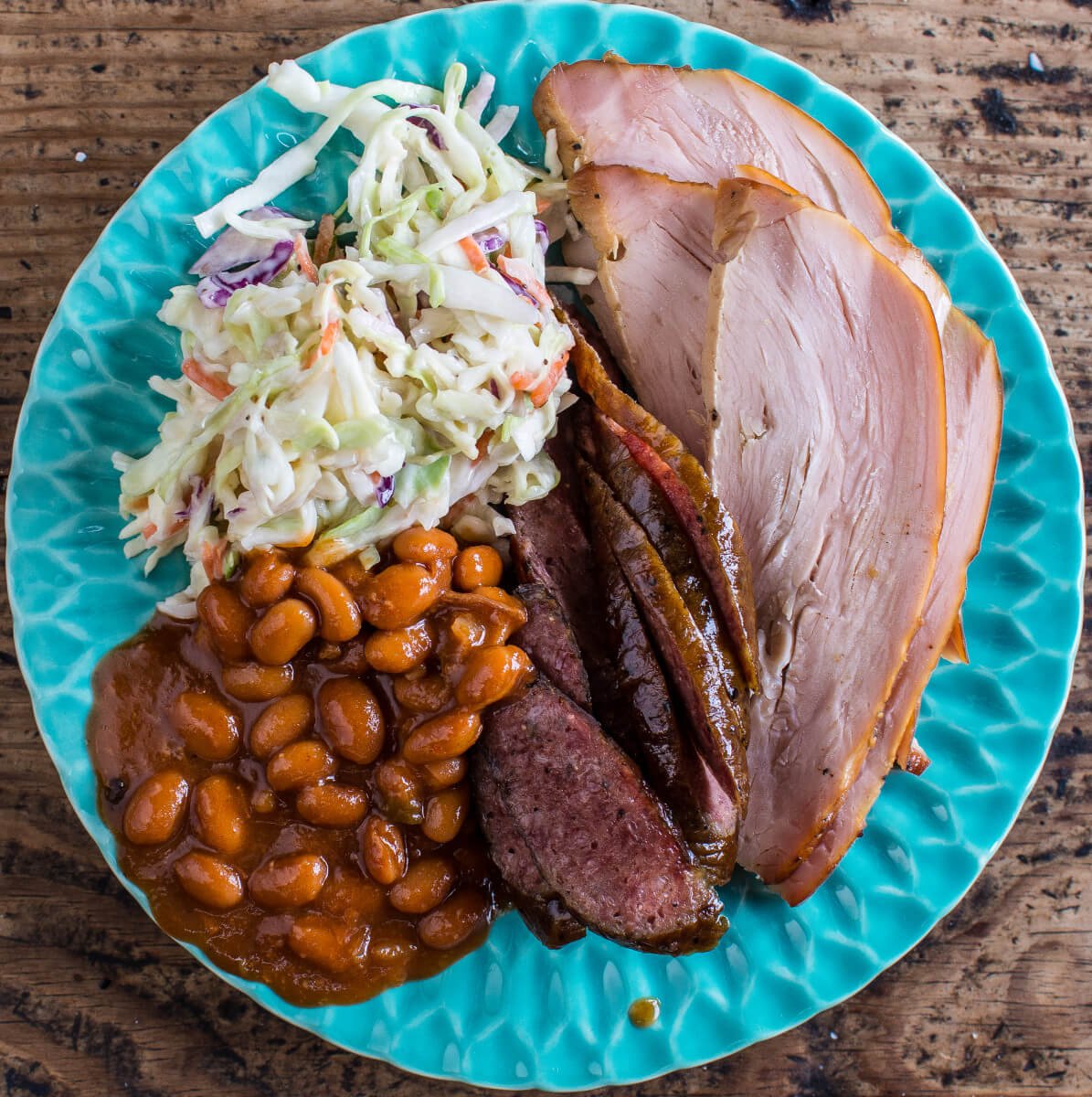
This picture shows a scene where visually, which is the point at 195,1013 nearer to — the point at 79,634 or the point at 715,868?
the point at 79,634

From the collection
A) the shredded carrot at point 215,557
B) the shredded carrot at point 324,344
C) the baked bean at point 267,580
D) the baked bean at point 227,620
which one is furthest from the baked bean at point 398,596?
the shredded carrot at point 324,344

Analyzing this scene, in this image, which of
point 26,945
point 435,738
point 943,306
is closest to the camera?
point 435,738

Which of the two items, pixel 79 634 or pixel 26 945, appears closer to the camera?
pixel 79 634

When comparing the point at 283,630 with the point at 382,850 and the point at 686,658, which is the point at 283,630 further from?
the point at 686,658

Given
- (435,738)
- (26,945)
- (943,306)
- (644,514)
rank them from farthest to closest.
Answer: (26,945), (943,306), (644,514), (435,738)

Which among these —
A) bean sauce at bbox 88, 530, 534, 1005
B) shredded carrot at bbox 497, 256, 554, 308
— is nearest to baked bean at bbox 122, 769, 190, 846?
bean sauce at bbox 88, 530, 534, 1005

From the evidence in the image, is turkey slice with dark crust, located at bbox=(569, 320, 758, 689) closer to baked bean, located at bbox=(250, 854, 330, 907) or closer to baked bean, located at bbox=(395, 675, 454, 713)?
baked bean, located at bbox=(395, 675, 454, 713)

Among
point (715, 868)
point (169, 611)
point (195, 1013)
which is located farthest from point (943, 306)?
point (195, 1013)

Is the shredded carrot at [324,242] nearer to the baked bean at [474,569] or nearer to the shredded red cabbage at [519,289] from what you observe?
the shredded red cabbage at [519,289]
